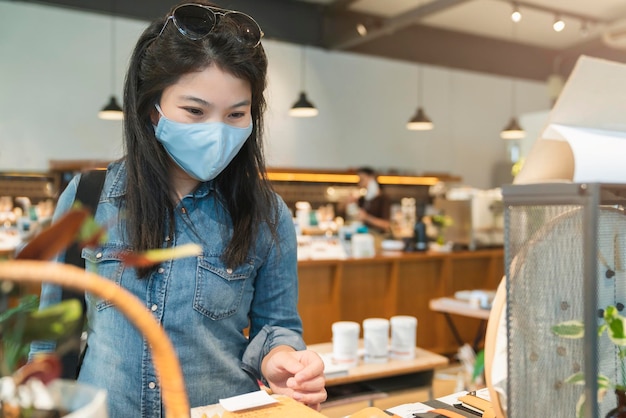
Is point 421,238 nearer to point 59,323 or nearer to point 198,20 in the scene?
point 198,20

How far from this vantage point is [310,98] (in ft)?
29.0

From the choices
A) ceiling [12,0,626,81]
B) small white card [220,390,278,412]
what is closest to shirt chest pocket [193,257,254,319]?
small white card [220,390,278,412]

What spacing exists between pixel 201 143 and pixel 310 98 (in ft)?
25.6

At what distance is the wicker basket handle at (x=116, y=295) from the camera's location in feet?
1.52

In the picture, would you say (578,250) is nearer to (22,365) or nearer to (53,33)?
(22,365)

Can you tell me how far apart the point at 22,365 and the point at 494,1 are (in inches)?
338

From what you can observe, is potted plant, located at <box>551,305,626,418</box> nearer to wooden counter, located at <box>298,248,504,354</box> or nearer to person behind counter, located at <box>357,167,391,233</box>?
wooden counter, located at <box>298,248,504,354</box>

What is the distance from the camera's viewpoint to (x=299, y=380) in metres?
1.10

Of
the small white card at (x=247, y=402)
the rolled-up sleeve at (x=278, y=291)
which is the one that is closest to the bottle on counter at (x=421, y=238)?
the rolled-up sleeve at (x=278, y=291)

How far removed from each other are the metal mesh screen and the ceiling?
7257 mm

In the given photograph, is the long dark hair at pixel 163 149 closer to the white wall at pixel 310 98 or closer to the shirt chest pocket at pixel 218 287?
the shirt chest pocket at pixel 218 287

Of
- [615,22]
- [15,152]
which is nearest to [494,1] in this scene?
[615,22]

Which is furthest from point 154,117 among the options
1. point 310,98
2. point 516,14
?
point 310,98

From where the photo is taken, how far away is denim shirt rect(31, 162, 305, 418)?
3.90 ft
